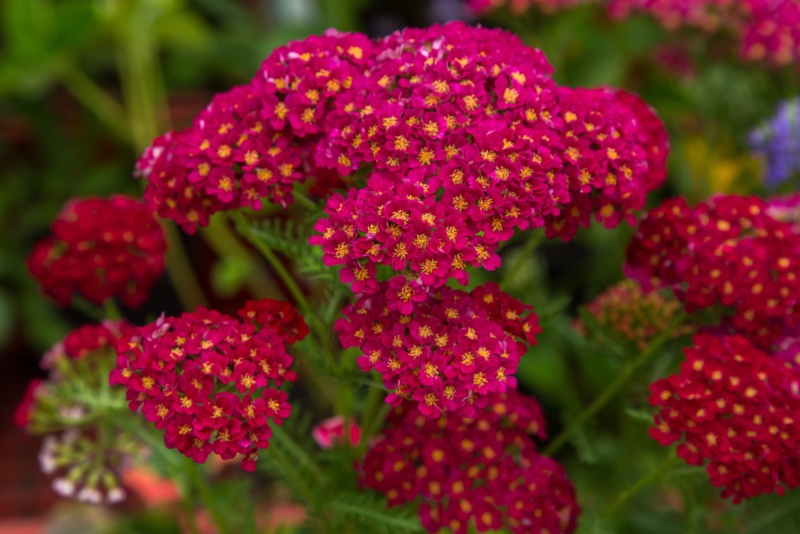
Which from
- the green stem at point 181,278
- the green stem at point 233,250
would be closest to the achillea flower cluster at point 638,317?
the green stem at point 233,250

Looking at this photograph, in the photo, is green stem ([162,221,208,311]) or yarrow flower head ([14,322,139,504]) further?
green stem ([162,221,208,311])

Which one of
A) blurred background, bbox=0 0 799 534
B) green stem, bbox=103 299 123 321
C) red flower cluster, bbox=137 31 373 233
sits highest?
red flower cluster, bbox=137 31 373 233

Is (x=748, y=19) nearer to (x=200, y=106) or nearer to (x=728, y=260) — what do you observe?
(x=728, y=260)

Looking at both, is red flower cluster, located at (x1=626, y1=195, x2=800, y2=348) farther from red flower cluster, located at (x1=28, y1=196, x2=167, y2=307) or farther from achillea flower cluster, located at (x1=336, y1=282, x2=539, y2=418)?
red flower cluster, located at (x1=28, y1=196, x2=167, y2=307)

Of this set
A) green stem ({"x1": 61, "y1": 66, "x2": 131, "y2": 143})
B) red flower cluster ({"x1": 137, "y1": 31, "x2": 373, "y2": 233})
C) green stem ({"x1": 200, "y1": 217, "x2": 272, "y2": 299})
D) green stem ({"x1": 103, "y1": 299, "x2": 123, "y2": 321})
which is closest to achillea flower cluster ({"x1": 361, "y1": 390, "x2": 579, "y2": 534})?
red flower cluster ({"x1": 137, "y1": 31, "x2": 373, "y2": 233})

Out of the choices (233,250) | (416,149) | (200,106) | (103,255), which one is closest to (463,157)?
(416,149)
